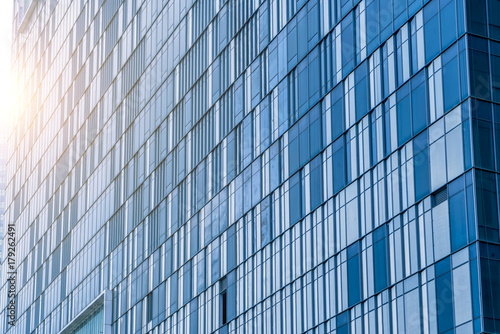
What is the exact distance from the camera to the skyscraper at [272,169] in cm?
4897

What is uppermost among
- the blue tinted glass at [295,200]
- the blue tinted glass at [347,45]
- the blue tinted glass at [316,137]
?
the blue tinted glass at [347,45]

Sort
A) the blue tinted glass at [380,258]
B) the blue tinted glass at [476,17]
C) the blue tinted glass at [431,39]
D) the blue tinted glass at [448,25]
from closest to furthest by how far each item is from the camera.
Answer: the blue tinted glass at [476,17] < the blue tinted glass at [448,25] < the blue tinted glass at [431,39] < the blue tinted glass at [380,258]

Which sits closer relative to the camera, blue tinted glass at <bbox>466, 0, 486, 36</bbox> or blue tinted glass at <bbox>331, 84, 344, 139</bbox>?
blue tinted glass at <bbox>466, 0, 486, 36</bbox>

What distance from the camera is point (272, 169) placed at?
6644 cm

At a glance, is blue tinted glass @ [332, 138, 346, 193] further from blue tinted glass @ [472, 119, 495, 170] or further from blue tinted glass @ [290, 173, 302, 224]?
blue tinted glass @ [472, 119, 495, 170]

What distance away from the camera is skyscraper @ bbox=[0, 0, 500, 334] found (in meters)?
49.0

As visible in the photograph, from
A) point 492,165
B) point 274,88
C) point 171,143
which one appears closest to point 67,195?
point 171,143

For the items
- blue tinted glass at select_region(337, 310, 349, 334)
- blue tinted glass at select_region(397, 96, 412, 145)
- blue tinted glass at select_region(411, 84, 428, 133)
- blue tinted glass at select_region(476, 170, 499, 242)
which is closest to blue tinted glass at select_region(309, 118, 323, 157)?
blue tinted glass at select_region(397, 96, 412, 145)

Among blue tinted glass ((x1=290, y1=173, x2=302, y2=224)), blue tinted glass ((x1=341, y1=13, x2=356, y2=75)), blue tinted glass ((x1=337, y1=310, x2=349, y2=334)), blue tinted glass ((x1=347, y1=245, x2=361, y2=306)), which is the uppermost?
blue tinted glass ((x1=341, y1=13, x2=356, y2=75))

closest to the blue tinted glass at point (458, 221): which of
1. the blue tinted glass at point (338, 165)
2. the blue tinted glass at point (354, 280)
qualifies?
the blue tinted glass at point (354, 280)

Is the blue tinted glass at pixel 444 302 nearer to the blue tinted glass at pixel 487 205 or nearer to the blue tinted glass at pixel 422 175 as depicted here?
the blue tinted glass at pixel 487 205

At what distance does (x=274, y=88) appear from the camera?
6738cm

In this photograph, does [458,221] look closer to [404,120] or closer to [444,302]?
[444,302]

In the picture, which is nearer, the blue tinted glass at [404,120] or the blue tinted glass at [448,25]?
the blue tinted glass at [448,25]
